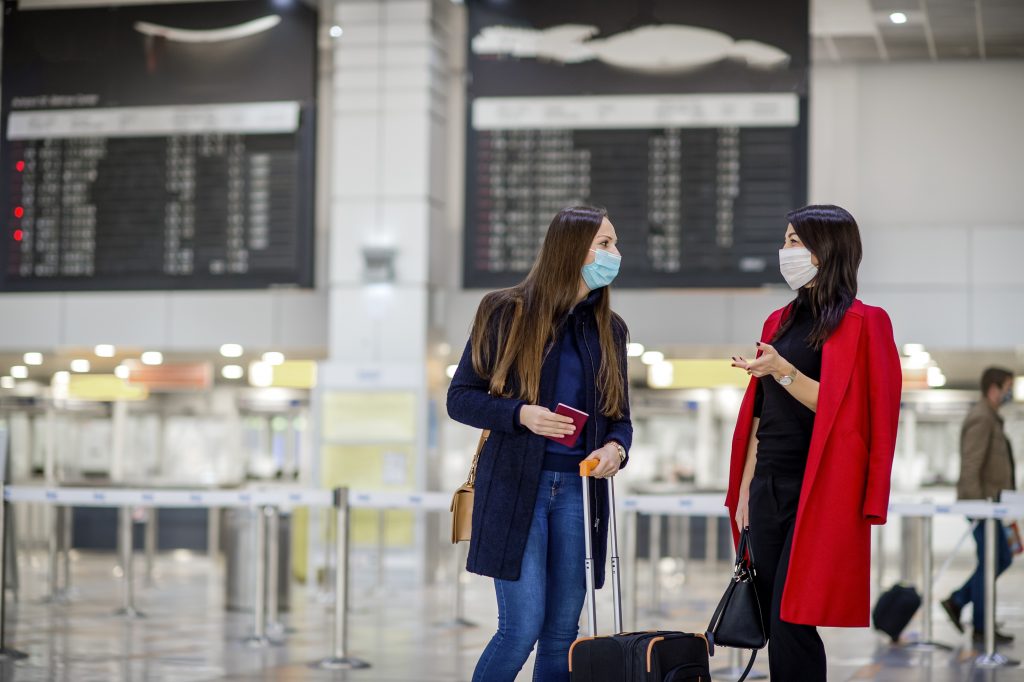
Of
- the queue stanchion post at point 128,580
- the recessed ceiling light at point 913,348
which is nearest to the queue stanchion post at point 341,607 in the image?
the queue stanchion post at point 128,580

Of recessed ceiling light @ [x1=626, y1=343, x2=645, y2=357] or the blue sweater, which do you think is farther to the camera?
recessed ceiling light @ [x1=626, y1=343, x2=645, y2=357]

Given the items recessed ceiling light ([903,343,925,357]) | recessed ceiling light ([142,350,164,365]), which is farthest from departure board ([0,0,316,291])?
recessed ceiling light ([903,343,925,357])

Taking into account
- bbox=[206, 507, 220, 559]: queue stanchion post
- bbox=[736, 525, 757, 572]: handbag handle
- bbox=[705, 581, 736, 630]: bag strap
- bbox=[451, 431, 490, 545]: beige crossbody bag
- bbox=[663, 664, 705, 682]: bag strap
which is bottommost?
bbox=[206, 507, 220, 559]: queue stanchion post

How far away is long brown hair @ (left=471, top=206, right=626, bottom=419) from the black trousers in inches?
17.0

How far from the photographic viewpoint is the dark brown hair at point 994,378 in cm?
798

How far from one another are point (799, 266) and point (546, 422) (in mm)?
786

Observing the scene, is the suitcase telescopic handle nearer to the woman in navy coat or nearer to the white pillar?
the woman in navy coat

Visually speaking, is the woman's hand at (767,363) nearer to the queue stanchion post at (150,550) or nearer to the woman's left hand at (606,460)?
the woman's left hand at (606,460)

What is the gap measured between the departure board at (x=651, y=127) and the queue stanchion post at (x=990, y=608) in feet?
9.06

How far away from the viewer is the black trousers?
10.9 feet

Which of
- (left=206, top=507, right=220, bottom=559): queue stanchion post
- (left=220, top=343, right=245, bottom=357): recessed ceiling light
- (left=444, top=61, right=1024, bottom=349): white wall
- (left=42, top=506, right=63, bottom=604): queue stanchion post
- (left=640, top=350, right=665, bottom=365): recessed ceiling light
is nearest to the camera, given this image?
(left=42, top=506, right=63, bottom=604): queue stanchion post

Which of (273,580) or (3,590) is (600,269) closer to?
(3,590)

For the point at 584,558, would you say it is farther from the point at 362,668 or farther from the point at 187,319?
the point at 187,319

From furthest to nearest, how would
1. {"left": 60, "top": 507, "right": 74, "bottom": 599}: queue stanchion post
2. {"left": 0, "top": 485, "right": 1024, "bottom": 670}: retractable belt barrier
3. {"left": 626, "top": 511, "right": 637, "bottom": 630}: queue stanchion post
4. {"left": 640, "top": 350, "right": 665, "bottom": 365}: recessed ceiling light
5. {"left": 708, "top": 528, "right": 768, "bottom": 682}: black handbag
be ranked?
{"left": 640, "top": 350, "right": 665, "bottom": 365}: recessed ceiling light, {"left": 60, "top": 507, "right": 74, "bottom": 599}: queue stanchion post, {"left": 626, "top": 511, "right": 637, "bottom": 630}: queue stanchion post, {"left": 0, "top": 485, "right": 1024, "bottom": 670}: retractable belt barrier, {"left": 708, "top": 528, "right": 768, "bottom": 682}: black handbag
